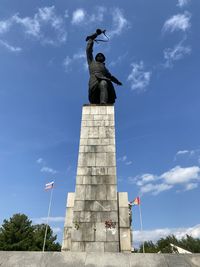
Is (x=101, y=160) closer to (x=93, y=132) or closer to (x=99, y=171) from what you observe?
(x=99, y=171)

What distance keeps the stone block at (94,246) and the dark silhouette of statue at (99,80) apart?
653 cm

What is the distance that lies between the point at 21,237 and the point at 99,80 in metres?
38.2

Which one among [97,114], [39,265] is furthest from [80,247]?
[97,114]

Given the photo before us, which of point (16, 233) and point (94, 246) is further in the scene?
point (16, 233)

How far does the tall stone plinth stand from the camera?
7988 mm

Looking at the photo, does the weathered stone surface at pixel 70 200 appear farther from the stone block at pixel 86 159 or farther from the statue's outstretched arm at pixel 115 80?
the statue's outstretched arm at pixel 115 80

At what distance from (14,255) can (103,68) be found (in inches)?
387

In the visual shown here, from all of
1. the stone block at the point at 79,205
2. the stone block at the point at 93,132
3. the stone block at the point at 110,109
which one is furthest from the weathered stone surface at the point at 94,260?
the stone block at the point at 110,109

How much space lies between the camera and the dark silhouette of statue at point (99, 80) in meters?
12.2

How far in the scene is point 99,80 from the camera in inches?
489

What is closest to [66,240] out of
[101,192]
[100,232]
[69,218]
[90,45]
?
[69,218]

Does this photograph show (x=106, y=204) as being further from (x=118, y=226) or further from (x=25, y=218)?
(x=25, y=218)

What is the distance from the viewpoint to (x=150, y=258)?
18.9ft

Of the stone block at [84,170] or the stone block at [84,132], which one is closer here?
the stone block at [84,170]
